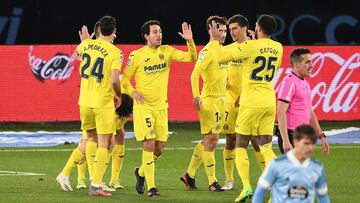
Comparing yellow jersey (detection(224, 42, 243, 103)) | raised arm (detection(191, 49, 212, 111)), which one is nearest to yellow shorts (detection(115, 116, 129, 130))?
raised arm (detection(191, 49, 212, 111))

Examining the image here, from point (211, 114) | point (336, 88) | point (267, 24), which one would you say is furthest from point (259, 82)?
point (336, 88)

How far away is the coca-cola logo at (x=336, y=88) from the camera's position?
25141mm

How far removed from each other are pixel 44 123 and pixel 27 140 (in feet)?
9.12

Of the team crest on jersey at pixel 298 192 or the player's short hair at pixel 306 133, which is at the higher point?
the player's short hair at pixel 306 133

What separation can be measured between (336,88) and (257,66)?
11.6m

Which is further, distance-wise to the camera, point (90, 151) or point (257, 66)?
point (90, 151)

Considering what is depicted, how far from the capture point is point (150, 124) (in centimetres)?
1491

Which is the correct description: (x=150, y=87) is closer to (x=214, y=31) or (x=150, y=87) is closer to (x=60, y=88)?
(x=214, y=31)

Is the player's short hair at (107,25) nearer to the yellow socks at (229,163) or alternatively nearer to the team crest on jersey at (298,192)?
the yellow socks at (229,163)

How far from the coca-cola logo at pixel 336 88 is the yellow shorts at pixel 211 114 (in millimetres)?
9355

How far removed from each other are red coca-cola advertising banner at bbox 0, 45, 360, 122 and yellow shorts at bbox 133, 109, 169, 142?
982 cm

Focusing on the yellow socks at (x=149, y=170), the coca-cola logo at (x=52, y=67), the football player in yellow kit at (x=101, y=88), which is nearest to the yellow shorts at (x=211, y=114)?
the yellow socks at (x=149, y=170)

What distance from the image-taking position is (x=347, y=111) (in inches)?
993

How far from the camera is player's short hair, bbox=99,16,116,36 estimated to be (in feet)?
48.7
